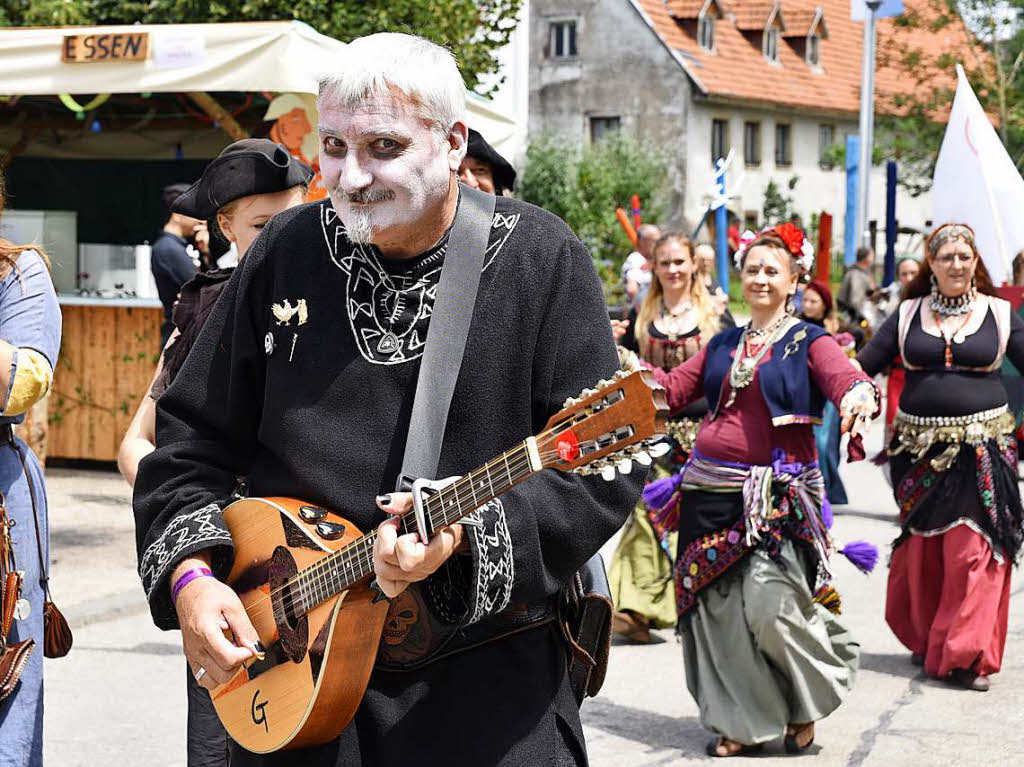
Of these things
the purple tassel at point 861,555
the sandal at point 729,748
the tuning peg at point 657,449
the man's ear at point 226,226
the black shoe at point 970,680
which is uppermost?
the man's ear at point 226,226

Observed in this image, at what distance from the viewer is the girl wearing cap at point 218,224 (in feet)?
12.6

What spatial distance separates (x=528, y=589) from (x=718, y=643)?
3.56 meters

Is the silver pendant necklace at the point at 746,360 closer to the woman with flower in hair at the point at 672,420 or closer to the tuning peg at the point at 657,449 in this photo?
the woman with flower in hair at the point at 672,420

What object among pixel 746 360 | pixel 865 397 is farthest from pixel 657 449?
pixel 746 360

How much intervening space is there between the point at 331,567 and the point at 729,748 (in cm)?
355

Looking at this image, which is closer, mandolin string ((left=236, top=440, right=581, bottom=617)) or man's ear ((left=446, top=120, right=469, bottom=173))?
mandolin string ((left=236, top=440, right=581, bottom=617))

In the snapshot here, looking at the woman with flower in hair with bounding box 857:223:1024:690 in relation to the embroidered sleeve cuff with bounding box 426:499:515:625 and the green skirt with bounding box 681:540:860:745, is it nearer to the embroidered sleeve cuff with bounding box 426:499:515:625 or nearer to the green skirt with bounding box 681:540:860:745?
the green skirt with bounding box 681:540:860:745

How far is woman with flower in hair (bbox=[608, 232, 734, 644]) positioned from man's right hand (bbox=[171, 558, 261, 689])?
491cm

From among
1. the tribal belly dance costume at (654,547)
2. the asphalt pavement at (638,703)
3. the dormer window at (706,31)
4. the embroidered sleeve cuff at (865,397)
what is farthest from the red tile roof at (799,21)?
the embroidered sleeve cuff at (865,397)

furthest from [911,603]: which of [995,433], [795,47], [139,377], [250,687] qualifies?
[795,47]

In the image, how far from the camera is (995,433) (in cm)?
717

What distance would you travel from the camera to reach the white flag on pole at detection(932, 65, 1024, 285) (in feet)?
30.8

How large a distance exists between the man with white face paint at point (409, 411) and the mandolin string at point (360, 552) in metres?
0.07

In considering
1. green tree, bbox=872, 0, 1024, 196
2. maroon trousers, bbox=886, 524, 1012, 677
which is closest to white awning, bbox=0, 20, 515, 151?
maroon trousers, bbox=886, 524, 1012, 677
